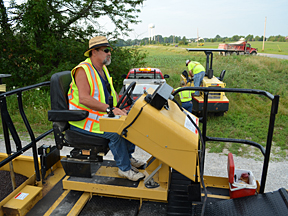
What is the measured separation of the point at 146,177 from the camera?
263 cm

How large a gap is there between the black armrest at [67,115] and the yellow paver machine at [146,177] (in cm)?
1

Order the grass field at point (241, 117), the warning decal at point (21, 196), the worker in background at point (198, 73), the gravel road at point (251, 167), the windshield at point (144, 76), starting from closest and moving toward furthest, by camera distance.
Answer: the warning decal at point (21, 196) → the gravel road at point (251, 167) → the grass field at point (241, 117) → the worker in background at point (198, 73) → the windshield at point (144, 76)

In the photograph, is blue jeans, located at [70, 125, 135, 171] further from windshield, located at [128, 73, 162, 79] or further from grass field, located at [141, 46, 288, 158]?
windshield, located at [128, 73, 162, 79]

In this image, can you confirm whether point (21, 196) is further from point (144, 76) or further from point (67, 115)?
point (144, 76)

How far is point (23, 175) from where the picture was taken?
325 cm

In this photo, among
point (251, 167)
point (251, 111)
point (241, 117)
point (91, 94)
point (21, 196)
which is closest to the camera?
point (21, 196)

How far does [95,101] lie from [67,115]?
34 centimetres

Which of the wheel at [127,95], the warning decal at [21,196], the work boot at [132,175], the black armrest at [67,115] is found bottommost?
the warning decal at [21,196]

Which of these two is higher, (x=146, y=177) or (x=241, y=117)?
(x=146, y=177)

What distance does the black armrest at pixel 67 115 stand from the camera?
8.53ft

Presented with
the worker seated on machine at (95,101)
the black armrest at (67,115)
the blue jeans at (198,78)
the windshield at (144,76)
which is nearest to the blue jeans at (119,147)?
the worker seated on machine at (95,101)

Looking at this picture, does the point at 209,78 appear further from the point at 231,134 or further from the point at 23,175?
the point at 23,175

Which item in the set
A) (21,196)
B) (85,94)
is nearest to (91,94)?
(85,94)

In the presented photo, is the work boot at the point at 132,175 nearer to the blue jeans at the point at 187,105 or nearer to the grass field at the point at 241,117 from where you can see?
the grass field at the point at 241,117
